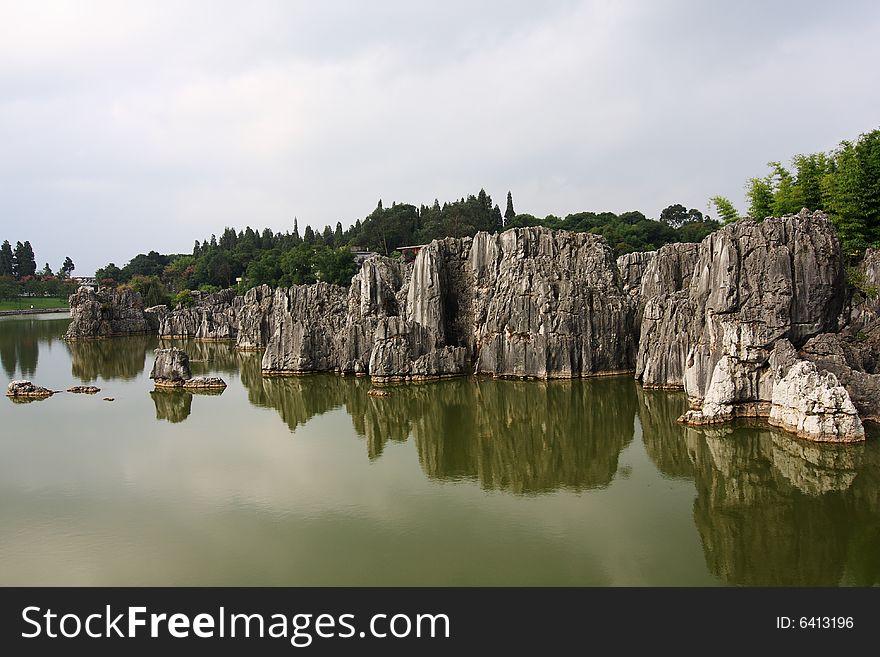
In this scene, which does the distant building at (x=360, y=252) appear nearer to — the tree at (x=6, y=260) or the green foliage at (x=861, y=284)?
the green foliage at (x=861, y=284)

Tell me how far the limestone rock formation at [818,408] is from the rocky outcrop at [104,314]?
5319cm

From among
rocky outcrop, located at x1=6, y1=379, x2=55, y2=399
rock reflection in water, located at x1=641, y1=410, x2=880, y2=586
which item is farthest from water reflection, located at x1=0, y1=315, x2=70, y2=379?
rock reflection in water, located at x1=641, y1=410, x2=880, y2=586

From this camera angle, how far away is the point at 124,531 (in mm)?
11609

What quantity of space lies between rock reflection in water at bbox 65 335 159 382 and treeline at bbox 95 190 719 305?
17915 millimetres

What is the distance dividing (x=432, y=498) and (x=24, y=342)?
Answer: 163ft

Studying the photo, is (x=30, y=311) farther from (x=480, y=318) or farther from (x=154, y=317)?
(x=480, y=318)

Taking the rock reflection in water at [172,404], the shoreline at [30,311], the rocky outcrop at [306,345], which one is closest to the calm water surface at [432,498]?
the rock reflection in water at [172,404]

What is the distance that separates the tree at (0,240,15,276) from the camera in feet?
335

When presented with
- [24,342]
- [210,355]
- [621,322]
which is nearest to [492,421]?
[621,322]

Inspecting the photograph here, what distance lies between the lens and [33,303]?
9800 cm

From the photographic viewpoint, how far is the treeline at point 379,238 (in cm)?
6469
